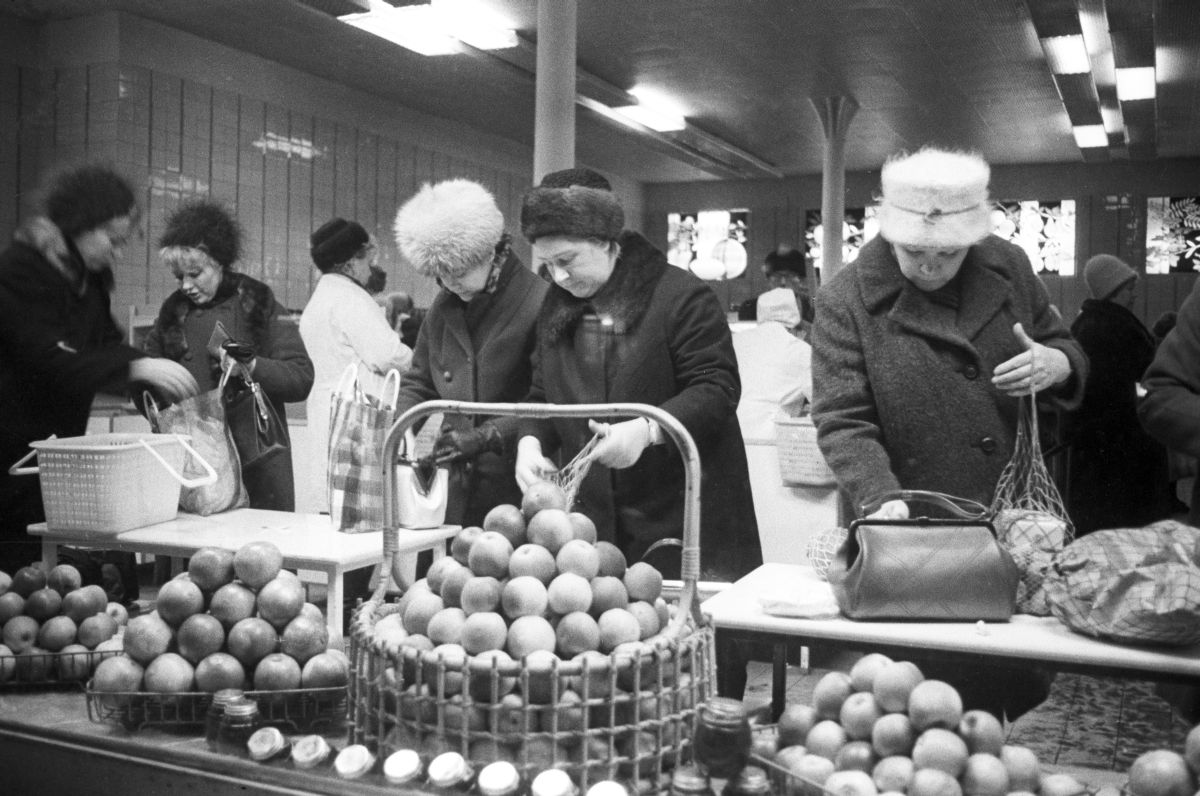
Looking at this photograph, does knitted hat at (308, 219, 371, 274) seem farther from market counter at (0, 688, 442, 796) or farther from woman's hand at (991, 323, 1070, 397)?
woman's hand at (991, 323, 1070, 397)

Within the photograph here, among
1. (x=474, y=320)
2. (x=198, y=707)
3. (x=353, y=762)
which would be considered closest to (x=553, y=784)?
(x=353, y=762)

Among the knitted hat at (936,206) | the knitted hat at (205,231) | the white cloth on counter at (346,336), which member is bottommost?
the white cloth on counter at (346,336)

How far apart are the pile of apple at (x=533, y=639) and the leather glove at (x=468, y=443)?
3.82ft

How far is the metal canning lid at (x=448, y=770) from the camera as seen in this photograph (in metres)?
1.25

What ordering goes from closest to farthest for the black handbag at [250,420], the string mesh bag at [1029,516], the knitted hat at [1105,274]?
the string mesh bag at [1029,516] < the black handbag at [250,420] < the knitted hat at [1105,274]

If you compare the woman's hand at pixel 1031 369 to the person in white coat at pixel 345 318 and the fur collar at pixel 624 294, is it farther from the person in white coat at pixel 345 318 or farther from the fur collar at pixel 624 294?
the person in white coat at pixel 345 318

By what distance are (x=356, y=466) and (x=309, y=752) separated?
52.4 inches

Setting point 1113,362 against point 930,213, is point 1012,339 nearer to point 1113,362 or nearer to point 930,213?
point 930,213

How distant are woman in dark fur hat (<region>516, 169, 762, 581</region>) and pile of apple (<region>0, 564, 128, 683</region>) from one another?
848mm

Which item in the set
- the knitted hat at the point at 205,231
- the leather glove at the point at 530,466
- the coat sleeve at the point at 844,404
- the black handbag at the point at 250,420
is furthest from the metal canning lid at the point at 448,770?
the knitted hat at the point at 205,231

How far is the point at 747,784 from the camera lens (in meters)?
1.23

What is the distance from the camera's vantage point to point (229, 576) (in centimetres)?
174

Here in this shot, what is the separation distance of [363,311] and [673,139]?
1.70 m

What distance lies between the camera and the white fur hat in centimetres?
264
